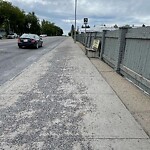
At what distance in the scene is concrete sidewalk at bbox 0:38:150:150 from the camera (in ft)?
11.7

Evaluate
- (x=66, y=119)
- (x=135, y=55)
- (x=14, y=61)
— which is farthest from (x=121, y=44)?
(x=14, y=61)

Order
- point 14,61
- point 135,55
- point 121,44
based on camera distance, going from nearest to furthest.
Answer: point 135,55 → point 121,44 → point 14,61

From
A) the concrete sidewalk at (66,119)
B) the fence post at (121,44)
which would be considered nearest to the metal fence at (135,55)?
the fence post at (121,44)

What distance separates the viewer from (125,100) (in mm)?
5785

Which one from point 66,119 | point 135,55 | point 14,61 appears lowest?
point 14,61

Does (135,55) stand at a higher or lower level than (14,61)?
higher

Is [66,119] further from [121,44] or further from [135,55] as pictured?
[121,44]

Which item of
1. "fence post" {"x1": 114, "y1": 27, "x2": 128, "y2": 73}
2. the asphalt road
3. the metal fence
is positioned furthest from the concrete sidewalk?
"fence post" {"x1": 114, "y1": 27, "x2": 128, "y2": 73}

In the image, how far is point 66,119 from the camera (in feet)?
14.8

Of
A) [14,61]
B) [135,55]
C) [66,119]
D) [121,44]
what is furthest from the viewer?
[14,61]

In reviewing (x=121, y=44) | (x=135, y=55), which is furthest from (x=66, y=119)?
(x=121, y=44)

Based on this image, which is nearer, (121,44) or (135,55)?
(135,55)

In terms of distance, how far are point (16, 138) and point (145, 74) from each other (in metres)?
3.78

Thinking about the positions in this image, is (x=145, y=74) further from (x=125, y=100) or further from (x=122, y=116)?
(x=122, y=116)
